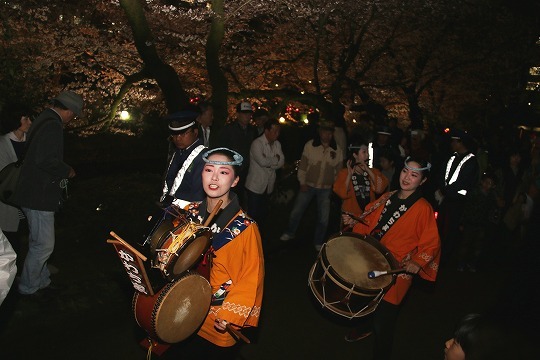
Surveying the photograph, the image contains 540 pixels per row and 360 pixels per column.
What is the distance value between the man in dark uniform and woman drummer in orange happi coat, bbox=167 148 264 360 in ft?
14.4

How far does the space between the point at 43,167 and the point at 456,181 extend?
5143mm

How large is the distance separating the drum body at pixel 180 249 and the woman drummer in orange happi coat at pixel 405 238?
1978mm

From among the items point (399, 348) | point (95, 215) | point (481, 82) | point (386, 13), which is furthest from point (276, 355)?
point (481, 82)

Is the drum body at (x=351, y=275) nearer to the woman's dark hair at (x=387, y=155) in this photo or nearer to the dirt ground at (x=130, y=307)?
the dirt ground at (x=130, y=307)

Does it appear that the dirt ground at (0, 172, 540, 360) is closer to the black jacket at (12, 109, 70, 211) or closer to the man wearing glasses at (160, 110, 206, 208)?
the man wearing glasses at (160, 110, 206, 208)

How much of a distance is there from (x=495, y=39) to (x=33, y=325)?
16.4 metres

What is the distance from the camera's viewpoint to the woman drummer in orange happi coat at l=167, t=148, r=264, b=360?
295 cm

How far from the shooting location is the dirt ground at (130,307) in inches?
180

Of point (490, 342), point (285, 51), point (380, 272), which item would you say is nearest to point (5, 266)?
point (490, 342)

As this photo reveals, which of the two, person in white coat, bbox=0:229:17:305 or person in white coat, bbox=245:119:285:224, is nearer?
person in white coat, bbox=0:229:17:305

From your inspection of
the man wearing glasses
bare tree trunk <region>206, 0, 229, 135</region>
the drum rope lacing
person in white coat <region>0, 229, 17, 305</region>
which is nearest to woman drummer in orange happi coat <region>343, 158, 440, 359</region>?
the man wearing glasses

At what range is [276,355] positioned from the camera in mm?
4754

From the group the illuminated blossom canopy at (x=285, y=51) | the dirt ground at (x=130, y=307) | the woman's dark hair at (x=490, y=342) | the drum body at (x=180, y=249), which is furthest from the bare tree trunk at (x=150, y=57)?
the woman's dark hair at (x=490, y=342)

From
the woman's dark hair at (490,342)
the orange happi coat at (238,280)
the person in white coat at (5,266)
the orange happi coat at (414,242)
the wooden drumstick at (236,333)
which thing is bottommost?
the orange happi coat at (414,242)
